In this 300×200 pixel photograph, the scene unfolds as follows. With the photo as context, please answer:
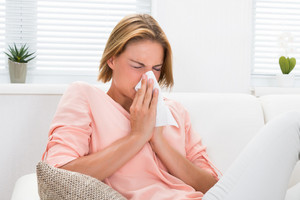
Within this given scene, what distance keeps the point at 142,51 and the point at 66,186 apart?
0.56m

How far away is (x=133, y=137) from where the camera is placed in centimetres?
108

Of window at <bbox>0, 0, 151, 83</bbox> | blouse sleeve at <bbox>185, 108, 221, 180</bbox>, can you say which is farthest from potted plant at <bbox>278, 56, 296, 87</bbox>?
blouse sleeve at <bbox>185, 108, 221, 180</bbox>

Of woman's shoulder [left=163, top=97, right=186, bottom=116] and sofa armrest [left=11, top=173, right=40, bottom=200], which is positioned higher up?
woman's shoulder [left=163, top=97, right=186, bottom=116]

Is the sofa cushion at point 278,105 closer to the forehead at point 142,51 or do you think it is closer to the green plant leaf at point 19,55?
the forehead at point 142,51

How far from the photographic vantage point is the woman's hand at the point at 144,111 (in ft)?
3.63

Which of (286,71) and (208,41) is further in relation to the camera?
(286,71)

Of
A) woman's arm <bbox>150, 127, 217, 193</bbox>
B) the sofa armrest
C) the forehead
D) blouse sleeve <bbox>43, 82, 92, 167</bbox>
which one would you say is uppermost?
the forehead

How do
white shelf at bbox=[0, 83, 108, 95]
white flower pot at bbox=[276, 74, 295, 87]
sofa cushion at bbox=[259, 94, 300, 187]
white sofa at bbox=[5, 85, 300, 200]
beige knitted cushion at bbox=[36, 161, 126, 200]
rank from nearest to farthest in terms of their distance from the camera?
beige knitted cushion at bbox=[36, 161, 126, 200] < white sofa at bbox=[5, 85, 300, 200] < sofa cushion at bbox=[259, 94, 300, 187] < white shelf at bbox=[0, 83, 108, 95] < white flower pot at bbox=[276, 74, 295, 87]

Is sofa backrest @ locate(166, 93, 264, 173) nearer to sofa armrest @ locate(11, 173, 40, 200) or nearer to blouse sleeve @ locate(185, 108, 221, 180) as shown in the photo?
blouse sleeve @ locate(185, 108, 221, 180)

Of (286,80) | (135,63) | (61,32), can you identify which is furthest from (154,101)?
(286,80)

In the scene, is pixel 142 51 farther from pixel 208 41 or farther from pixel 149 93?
pixel 208 41

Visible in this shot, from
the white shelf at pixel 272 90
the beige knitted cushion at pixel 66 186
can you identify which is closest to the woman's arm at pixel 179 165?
the beige knitted cushion at pixel 66 186

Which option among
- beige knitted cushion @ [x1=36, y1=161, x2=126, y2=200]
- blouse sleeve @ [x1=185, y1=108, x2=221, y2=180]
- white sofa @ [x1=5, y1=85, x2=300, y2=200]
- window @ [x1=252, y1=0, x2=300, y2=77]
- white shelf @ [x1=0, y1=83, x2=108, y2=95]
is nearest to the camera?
beige knitted cushion @ [x1=36, y1=161, x2=126, y2=200]

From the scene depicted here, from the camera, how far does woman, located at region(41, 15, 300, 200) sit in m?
1.01
